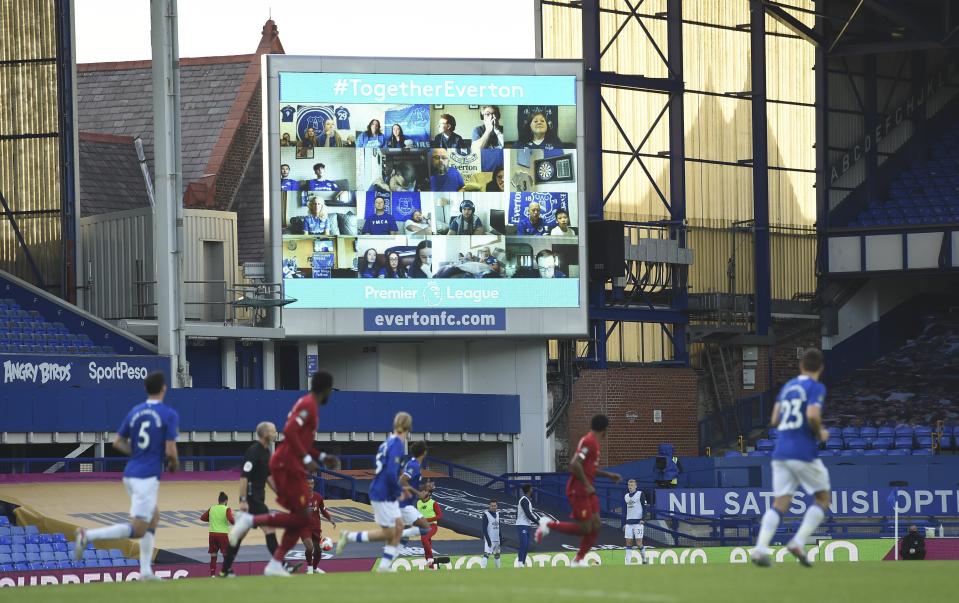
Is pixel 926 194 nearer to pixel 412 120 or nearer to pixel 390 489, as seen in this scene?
pixel 412 120

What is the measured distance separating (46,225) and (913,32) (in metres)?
25.0

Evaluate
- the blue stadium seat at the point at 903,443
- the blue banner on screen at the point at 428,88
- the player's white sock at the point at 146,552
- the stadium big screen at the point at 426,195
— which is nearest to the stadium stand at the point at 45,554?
the player's white sock at the point at 146,552

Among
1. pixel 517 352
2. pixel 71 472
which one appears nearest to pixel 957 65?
pixel 517 352

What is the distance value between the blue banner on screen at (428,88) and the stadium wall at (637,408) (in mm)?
7806

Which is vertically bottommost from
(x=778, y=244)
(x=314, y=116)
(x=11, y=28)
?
(x=778, y=244)

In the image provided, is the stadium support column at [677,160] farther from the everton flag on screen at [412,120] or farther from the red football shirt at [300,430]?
the red football shirt at [300,430]

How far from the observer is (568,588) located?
14312 millimetres

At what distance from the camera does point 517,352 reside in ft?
147

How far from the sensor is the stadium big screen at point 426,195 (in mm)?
41500

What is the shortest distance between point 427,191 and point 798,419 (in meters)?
27.2

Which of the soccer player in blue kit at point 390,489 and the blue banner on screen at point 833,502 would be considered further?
the blue banner on screen at point 833,502

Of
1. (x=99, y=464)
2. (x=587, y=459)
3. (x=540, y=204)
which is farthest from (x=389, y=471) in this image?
(x=540, y=204)

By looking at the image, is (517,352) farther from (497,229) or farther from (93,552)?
(93,552)

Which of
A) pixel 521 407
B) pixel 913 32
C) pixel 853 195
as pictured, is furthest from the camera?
pixel 853 195
